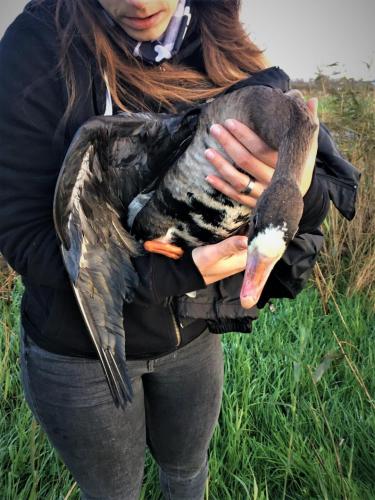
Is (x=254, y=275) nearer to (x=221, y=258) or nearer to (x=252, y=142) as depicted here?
(x=221, y=258)

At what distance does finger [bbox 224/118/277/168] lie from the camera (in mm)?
1513

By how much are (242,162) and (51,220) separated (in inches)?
27.2

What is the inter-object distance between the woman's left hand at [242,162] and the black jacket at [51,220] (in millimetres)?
176

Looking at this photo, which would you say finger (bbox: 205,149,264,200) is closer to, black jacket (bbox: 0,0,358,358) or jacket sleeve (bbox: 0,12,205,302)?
black jacket (bbox: 0,0,358,358)

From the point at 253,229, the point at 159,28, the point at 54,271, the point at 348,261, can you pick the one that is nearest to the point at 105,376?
the point at 54,271

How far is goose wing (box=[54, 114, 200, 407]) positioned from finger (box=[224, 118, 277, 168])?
0.78 feet

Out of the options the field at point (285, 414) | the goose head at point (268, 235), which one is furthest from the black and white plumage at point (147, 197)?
the field at point (285, 414)

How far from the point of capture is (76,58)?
5.28 ft

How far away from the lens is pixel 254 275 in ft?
4.45

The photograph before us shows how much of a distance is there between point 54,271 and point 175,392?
0.74 m

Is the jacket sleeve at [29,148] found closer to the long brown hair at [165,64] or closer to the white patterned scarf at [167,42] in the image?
the long brown hair at [165,64]

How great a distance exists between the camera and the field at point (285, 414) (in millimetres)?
2363

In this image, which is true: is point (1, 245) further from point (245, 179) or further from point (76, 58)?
point (245, 179)

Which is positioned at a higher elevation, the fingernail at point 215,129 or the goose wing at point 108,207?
the fingernail at point 215,129
